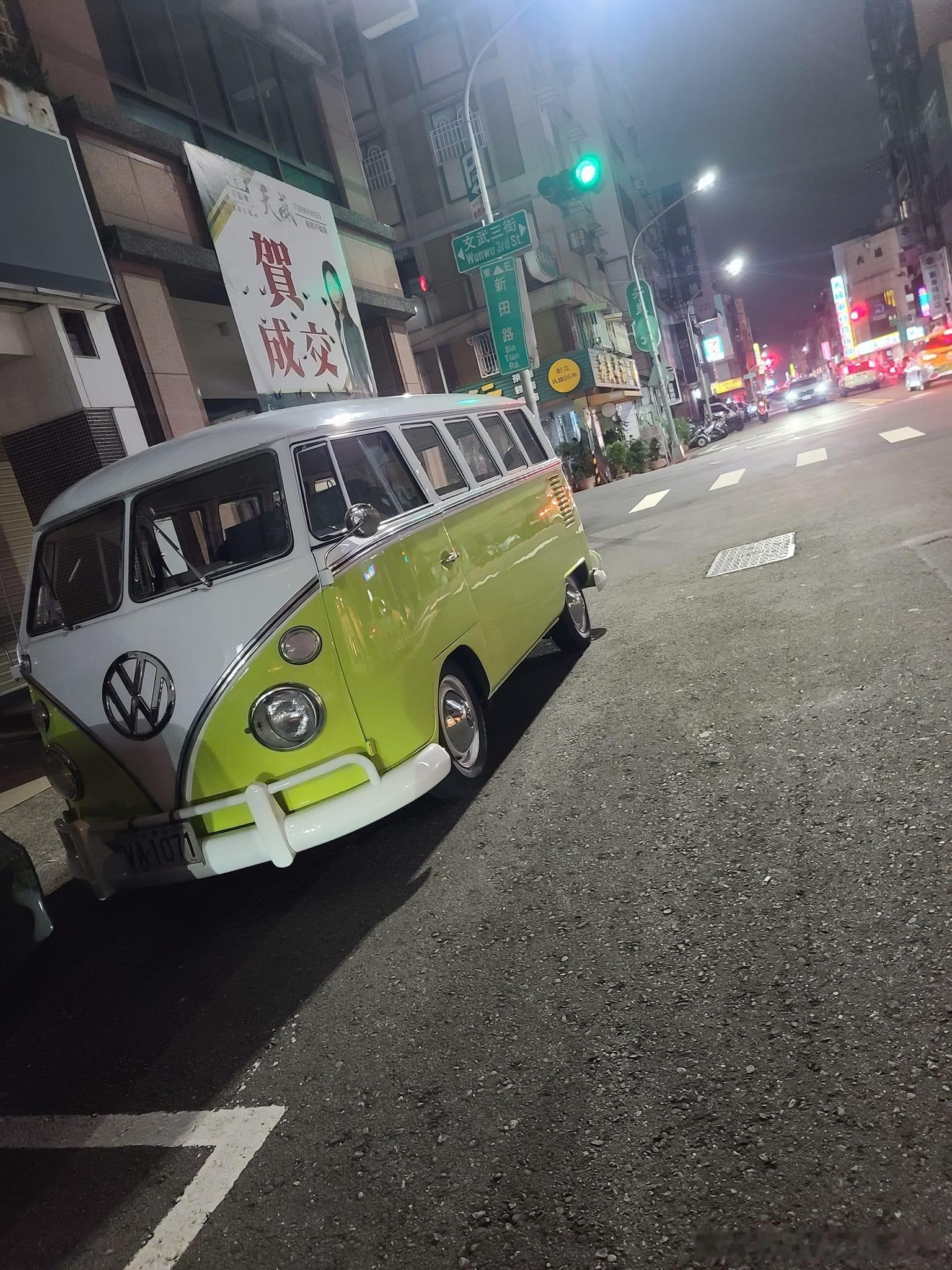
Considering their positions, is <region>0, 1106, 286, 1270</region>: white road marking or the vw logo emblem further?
the vw logo emblem

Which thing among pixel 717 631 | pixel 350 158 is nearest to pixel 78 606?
pixel 717 631

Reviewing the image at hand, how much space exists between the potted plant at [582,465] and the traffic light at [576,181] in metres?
17.5

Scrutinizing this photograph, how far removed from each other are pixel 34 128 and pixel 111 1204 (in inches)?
448

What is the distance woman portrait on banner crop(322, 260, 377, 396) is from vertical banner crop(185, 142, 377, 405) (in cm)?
2

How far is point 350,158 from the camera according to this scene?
1869 centimetres

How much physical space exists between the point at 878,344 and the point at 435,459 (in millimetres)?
122218

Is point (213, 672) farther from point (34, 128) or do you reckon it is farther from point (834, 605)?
point (34, 128)

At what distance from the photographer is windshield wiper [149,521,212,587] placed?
3.74 meters

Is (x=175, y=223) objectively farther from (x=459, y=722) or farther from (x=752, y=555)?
(x=459, y=722)

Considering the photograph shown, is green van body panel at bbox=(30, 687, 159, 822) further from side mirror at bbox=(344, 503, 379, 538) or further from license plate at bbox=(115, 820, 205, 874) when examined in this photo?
side mirror at bbox=(344, 503, 379, 538)

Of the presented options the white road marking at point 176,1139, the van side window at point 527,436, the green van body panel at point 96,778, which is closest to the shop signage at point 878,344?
the van side window at point 527,436

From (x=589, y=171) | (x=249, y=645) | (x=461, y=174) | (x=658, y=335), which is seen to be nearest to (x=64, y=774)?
(x=249, y=645)

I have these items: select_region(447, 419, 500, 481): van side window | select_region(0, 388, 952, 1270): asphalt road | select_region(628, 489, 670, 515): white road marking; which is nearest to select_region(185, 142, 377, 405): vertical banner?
select_region(628, 489, 670, 515): white road marking

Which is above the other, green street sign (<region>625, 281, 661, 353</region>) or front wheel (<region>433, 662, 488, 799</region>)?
green street sign (<region>625, 281, 661, 353</region>)
